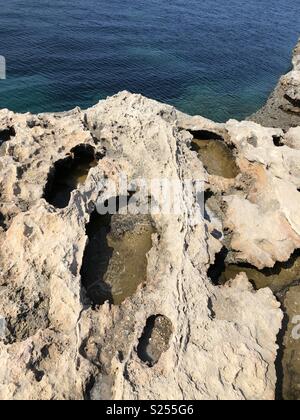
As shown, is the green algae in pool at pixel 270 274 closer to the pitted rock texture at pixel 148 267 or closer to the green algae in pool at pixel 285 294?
the green algae in pool at pixel 285 294

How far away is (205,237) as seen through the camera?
56.6 feet

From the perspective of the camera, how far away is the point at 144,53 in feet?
154

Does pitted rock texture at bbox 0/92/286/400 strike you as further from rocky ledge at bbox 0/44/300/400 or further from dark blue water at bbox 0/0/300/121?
dark blue water at bbox 0/0/300/121

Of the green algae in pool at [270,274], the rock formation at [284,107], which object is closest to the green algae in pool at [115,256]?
the green algae in pool at [270,274]

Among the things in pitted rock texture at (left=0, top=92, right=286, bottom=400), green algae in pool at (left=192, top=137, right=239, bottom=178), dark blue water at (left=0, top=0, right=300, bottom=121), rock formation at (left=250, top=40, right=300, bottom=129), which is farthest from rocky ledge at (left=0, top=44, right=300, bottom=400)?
dark blue water at (left=0, top=0, right=300, bottom=121)

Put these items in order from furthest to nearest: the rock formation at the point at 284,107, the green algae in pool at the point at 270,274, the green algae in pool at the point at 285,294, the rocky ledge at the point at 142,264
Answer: the rock formation at the point at 284,107, the green algae in pool at the point at 270,274, the green algae in pool at the point at 285,294, the rocky ledge at the point at 142,264

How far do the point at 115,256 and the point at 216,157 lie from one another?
10204 mm

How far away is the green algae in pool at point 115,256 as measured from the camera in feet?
52.5

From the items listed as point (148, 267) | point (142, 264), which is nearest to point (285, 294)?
point (148, 267)

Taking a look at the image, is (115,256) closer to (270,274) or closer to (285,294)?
(270,274)

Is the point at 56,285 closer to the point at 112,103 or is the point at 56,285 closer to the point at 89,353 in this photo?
the point at 89,353

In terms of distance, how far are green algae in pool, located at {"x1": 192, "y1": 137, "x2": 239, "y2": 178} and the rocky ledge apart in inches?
7.5

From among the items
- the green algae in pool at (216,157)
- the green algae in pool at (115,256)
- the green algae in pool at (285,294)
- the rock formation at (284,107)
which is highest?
the rock formation at (284,107)

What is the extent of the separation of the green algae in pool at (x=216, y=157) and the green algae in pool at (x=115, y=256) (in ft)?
20.7
